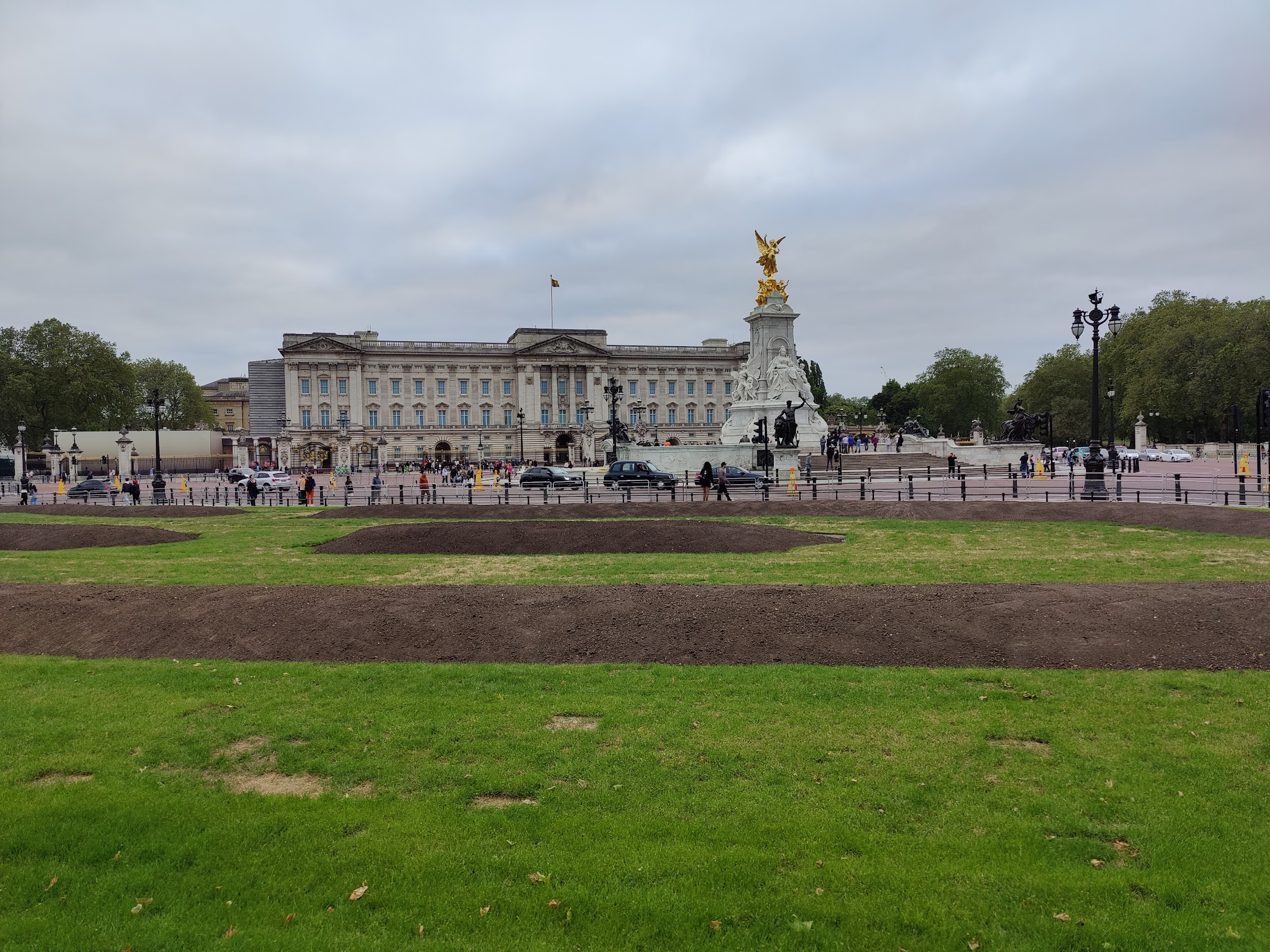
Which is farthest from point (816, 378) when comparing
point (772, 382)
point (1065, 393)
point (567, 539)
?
point (567, 539)

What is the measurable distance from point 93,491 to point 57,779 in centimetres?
4550

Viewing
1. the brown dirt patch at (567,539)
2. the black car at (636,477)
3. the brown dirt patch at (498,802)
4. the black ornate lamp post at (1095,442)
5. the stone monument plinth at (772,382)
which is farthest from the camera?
the stone monument plinth at (772,382)

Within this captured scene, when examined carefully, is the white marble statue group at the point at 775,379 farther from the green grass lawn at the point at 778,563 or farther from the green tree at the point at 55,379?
the green tree at the point at 55,379

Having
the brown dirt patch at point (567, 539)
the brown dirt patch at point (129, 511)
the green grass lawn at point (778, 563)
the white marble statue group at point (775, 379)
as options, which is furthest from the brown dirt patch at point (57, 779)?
the white marble statue group at point (775, 379)

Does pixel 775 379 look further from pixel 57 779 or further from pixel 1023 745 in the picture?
pixel 57 779

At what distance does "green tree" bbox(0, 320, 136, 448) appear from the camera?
8494 cm

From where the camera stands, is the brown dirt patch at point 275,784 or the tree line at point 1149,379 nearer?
the brown dirt patch at point 275,784

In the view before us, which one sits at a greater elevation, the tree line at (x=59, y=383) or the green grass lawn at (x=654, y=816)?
the tree line at (x=59, y=383)

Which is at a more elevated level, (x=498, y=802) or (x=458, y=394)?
(x=458, y=394)

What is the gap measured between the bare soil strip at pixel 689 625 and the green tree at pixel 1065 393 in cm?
9377

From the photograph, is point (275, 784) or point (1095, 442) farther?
point (1095, 442)

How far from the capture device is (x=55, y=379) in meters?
89.2

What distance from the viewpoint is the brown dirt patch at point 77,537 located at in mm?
21875

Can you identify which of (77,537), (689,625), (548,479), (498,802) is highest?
(548,479)
